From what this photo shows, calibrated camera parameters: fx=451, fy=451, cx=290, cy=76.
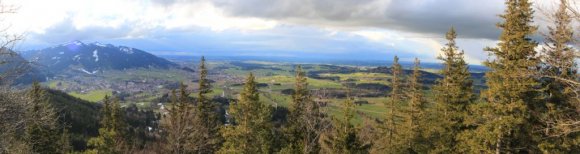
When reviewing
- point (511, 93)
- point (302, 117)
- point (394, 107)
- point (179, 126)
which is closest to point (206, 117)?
point (179, 126)

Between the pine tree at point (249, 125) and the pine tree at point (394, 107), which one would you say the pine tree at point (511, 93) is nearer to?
the pine tree at point (394, 107)

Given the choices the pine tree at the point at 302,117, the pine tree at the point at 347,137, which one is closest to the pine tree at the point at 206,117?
the pine tree at the point at 302,117

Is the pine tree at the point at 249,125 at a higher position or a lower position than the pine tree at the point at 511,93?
lower

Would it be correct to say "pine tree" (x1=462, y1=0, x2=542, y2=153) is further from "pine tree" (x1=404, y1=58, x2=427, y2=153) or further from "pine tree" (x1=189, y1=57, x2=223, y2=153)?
"pine tree" (x1=189, y1=57, x2=223, y2=153)

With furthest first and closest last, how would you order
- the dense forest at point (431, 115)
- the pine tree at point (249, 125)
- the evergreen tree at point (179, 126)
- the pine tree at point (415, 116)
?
the evergreen tree at point (179, 126), the pine tree at point (249, 125), the pine tree at point (415, 116), the dense forest at point (431, 115)

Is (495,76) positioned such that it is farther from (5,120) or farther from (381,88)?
(381,88)

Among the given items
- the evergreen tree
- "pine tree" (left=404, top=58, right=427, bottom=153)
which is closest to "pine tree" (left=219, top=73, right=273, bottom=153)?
the evergreen tree

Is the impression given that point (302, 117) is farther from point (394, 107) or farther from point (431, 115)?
point (431, 115)

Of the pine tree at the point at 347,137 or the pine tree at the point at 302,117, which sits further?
the pine tree at the point at 302,117
